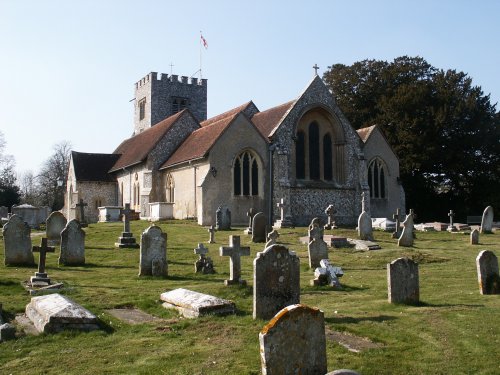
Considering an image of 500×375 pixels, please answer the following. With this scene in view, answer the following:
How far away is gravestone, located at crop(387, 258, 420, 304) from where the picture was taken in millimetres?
9477

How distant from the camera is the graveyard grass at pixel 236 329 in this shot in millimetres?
6203

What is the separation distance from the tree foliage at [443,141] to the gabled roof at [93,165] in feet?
69.4

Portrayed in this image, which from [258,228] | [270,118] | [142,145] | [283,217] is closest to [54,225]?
[258,228]

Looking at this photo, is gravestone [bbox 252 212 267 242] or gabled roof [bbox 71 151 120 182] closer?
gravestone [bbox 252 212 267 242]

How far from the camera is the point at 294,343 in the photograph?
5.34 meters

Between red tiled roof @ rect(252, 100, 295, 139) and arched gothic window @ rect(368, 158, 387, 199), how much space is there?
720 centimetres

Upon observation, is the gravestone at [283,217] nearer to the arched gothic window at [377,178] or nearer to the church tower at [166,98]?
the arched gothic window at [377,178]

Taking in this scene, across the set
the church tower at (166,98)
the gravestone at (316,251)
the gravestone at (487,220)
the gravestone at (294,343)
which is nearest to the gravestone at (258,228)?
the gravestone at (316,251)

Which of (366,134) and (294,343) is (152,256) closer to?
(294,343)

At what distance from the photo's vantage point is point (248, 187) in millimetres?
30609

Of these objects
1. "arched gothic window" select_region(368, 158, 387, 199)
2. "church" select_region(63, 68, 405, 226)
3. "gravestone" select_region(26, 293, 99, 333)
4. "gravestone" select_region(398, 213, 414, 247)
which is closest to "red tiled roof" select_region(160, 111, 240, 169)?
"church" select_region(63, 68, 405, 226)

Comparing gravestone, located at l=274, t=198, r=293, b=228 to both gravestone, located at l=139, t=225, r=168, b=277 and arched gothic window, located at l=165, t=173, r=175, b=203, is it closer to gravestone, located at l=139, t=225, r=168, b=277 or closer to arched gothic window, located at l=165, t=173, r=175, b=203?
arched gothic window, located at l=165, t=173, r=175, b=203

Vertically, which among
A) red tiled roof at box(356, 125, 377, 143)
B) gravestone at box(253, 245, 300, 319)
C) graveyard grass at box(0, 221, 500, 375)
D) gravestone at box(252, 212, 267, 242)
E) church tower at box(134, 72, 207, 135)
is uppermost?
church tower at box(134, 72, 207, 135)

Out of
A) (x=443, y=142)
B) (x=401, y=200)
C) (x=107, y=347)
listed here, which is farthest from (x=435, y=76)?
(x=107, y=347)
